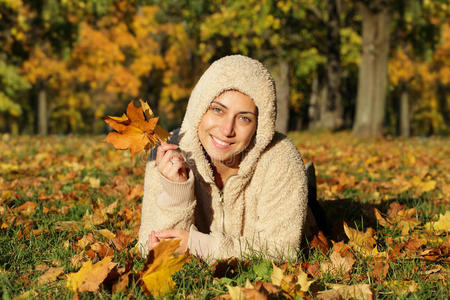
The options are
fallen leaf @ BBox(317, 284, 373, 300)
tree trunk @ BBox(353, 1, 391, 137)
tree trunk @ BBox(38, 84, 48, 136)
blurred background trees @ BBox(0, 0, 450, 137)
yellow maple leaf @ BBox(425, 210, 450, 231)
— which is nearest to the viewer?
fallen leaf @ BBox(317, 284, 373, 300)

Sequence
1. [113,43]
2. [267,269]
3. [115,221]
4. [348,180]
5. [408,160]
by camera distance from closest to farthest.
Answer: [267,269]
[115,221]
[348,180]
[408,160]
[113,43]

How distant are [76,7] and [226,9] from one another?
4.36 m

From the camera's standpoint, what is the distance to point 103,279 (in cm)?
173

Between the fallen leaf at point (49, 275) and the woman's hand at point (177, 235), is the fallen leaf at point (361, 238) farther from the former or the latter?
the fallen leaf at point (49, 275)

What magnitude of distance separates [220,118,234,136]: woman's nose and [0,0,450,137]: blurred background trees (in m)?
0.56

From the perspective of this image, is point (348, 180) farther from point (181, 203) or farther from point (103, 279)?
point (103, 279)

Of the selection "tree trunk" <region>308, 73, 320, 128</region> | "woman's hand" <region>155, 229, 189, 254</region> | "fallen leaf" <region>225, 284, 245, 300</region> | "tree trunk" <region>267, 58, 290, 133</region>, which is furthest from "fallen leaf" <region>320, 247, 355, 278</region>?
"tree trunk" <region>308, 73, 320, 128</region>

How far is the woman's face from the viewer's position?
7.09ft

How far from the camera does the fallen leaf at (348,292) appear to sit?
1.73m

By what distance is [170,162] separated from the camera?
2.04m

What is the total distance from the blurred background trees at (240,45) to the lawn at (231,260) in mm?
1081

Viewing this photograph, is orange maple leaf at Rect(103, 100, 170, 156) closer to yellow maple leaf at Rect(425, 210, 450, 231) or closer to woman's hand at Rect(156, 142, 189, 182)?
woman's hand at Rect(156, 142, 189, 182)

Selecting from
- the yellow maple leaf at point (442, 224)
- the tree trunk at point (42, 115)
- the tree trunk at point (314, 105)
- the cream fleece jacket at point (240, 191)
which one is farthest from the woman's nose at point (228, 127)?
the tree trunk at point (314, 105)

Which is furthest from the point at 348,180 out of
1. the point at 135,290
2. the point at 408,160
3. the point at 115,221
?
the point at 135,290
